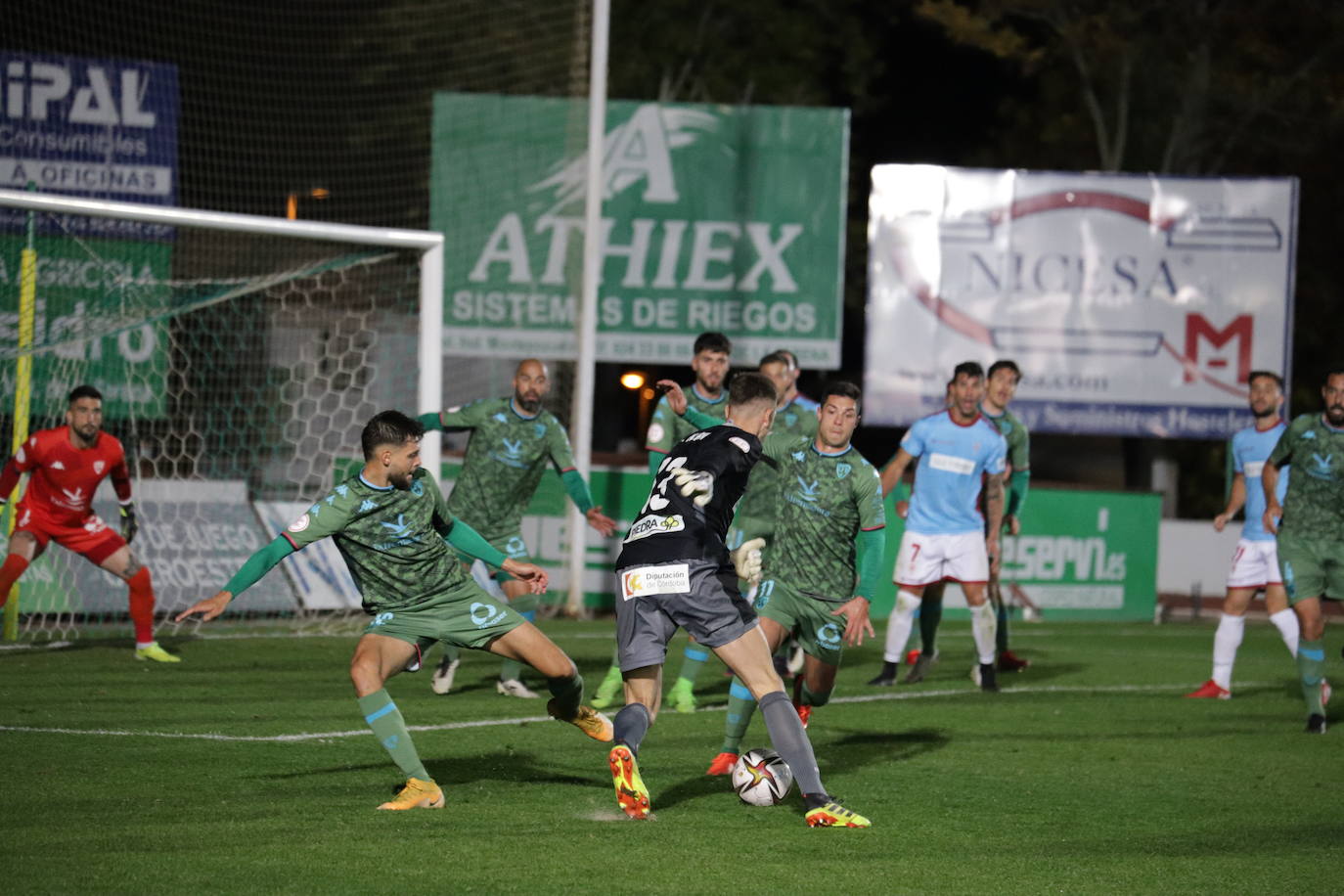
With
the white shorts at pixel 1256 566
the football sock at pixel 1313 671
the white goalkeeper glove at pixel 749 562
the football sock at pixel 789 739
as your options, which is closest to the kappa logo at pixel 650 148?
the white shorts at pixel 1256 566

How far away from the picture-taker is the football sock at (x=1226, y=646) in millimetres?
11891

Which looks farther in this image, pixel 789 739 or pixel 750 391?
pixel 750 391

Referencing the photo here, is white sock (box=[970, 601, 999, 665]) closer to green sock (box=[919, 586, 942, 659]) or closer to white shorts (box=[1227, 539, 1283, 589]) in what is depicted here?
green sock (box=[919, 586, 942, 659])

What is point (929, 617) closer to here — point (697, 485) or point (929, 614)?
point (929, 614)

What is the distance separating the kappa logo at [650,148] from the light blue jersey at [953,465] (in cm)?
880

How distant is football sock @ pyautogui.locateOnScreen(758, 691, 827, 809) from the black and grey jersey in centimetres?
65

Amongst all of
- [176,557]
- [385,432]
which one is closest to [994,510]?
[385,432]

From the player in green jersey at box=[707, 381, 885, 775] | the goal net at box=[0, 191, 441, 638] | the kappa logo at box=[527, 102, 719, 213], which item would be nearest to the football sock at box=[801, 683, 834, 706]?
the player in green jersey at box=[707, 381, 885, 775]

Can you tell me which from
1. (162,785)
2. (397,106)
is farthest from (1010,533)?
(397,106)

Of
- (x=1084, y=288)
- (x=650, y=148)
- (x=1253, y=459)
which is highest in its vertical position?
(x=650, y=148)

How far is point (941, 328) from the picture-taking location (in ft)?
68.7

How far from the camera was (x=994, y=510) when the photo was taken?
41.0 ft

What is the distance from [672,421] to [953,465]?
244 centimetres

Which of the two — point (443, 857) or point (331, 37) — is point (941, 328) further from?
point (443, 857)
